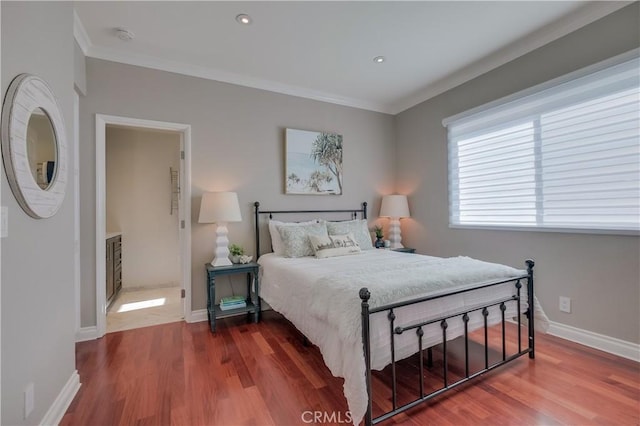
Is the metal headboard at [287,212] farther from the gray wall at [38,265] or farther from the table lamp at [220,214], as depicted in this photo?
the gray wall at [38,265]

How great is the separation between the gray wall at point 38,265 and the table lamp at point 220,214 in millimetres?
1158

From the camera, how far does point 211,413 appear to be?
5.55 ft

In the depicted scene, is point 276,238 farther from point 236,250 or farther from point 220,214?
point 220,214

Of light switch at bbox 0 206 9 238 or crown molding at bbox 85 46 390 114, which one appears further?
crown molding at bbox 85 46 390 114

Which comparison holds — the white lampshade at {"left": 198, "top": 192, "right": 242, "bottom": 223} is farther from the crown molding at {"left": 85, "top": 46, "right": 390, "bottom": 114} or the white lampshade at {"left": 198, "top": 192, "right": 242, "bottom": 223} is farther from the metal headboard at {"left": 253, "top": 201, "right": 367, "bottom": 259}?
the crown molding at {"left": 85, "top": 46, "right": 390, "bottom": 114}

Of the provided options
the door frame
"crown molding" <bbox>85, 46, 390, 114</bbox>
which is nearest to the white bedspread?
the door frame

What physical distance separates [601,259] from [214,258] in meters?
3.57

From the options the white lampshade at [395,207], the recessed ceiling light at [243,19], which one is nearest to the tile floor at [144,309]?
the white lampshade at [395,207]

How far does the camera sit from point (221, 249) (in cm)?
312

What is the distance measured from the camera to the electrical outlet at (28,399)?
4.38 ft

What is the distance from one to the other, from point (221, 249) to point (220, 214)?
1.30 feet

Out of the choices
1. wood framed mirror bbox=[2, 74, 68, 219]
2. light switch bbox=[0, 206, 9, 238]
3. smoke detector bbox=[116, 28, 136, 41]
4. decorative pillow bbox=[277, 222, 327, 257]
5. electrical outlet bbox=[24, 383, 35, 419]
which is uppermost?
smoke detector bbox=[116, 28, 136, 41]

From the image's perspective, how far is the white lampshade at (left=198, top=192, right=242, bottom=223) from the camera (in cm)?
297

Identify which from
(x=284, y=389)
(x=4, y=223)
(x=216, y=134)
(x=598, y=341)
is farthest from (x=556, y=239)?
(x=4, y=223)
